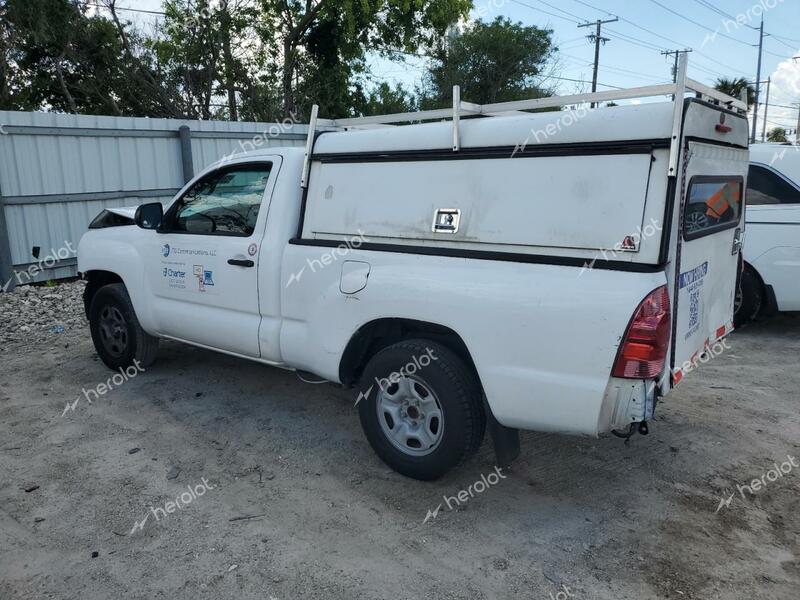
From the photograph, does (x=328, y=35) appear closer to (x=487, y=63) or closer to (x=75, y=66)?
(x=75, y=66)

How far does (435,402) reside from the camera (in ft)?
12.1

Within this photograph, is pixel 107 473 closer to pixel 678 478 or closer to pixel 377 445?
pixel 377 445

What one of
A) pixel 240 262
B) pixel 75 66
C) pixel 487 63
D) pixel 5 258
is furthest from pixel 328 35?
pixel 240 262

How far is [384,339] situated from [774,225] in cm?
475

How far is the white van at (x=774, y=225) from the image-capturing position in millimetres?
6637

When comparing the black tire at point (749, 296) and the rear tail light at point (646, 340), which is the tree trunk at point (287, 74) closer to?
the black tire at point (749, 296)

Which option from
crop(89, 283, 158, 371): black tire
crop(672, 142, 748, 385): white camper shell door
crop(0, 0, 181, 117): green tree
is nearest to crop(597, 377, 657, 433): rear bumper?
crop(672, 142, 748, 385): white camper shell door

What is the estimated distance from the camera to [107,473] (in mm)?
4086

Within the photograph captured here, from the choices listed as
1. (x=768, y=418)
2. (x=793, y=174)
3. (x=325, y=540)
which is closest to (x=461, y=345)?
(x=325, y=540)

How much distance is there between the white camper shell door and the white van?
2678 millimetres

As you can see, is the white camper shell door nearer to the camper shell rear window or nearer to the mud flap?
the camper shell rear window

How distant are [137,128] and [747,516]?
10168mm

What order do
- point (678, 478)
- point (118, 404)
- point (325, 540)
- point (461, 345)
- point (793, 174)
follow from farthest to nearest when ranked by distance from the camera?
point (793, 174), point (118, 404), point (678, 478), point (461, 345), point (325, 540)

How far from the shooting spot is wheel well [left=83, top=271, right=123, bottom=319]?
19.1 ft
